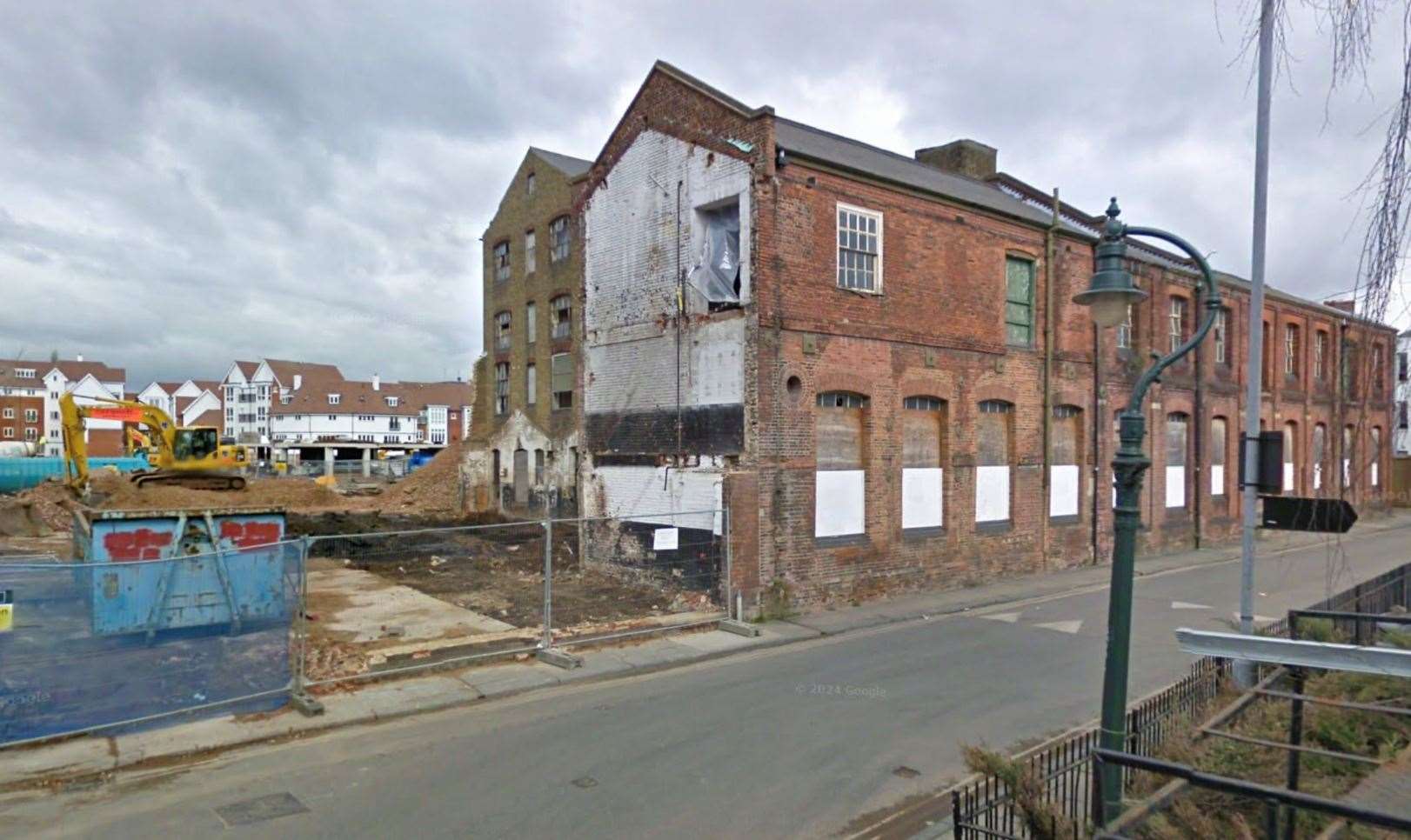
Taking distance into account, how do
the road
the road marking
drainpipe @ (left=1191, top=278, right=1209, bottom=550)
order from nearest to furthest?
1. the road
2. the road marking
3. drainpipe @ (left=1191, top=278, right=1209, bottom=550)

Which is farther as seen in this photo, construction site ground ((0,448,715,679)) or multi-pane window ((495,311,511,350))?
multi-pane window ((495,311,511,350))

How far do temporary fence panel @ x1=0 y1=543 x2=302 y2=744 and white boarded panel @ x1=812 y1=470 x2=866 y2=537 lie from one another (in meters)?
9.28

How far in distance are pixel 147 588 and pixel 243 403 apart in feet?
369

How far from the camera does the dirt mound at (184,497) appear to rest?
34.0 meters

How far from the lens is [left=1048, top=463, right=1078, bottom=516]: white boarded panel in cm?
2203

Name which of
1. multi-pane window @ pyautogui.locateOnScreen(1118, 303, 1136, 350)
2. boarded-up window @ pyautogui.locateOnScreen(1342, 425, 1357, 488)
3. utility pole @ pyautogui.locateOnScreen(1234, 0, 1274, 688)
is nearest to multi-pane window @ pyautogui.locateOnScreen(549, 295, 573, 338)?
multi-pane window @ pyautogui.locateOnScreen(1118, 303, 1136, 350)

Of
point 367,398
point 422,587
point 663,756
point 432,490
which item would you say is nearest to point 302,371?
point 367,398

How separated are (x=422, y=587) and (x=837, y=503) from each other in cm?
935

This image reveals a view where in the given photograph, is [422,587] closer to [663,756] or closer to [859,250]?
[859,250]

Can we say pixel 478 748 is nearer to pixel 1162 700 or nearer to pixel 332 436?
pixel 1162 700

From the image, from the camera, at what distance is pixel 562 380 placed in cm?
3691

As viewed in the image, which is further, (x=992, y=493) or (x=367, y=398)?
(x=367, y=398)

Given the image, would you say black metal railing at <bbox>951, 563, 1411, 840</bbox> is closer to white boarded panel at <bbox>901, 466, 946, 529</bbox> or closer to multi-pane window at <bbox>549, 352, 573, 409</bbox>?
white boarded panel at <bbox>901, 466, 946, 529</bbox>

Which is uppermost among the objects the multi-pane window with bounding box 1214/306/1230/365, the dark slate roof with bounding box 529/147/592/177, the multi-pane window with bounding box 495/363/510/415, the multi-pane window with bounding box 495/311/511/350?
the dark slate roof with bounding box 529/147/592/177
